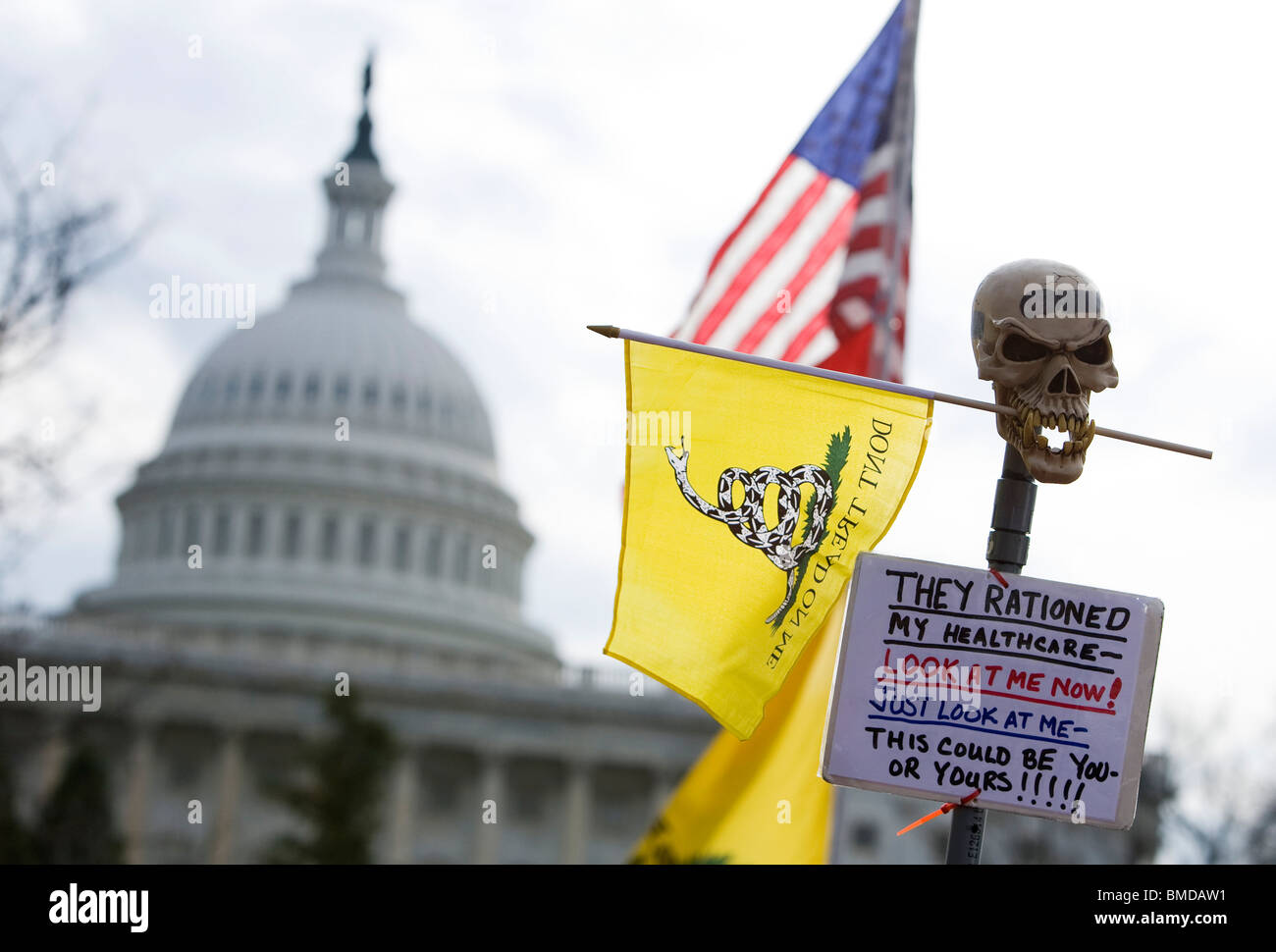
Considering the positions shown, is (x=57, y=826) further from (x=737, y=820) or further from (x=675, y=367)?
(x=675, y=367)

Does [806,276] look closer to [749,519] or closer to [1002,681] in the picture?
[749,519]

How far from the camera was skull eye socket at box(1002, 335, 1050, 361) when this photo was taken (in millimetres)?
4273

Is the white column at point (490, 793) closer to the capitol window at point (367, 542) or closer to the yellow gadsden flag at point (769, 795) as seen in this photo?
the capitol window at point (367, 542)

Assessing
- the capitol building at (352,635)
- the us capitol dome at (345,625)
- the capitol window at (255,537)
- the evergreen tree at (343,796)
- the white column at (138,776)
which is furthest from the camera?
the capitol window at (255,537)

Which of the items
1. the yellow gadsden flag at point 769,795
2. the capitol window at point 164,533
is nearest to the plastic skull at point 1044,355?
the yellow gadsden flag at point 769,795

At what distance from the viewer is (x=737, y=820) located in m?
10.7

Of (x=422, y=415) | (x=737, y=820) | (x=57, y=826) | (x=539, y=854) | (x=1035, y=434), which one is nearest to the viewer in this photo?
(x=1035, y=434)

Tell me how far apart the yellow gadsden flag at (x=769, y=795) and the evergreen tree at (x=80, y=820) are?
128 ft

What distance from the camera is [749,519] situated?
4715 millimetres

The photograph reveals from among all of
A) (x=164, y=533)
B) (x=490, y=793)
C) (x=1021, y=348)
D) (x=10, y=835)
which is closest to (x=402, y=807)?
(x=490, y=793)

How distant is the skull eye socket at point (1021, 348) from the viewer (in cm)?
427

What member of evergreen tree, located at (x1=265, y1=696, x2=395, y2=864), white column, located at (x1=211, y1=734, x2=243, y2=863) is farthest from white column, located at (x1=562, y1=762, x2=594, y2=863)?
evergreen tree, located at (x1=265, y1=696, x2=395, y2=864)
